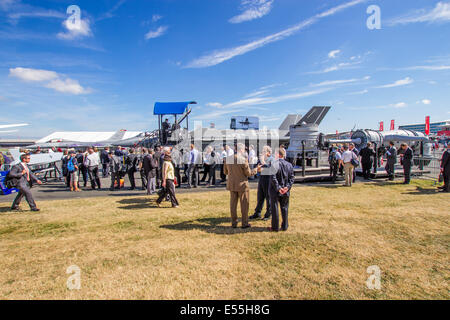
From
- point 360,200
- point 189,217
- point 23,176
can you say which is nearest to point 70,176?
point 23,176

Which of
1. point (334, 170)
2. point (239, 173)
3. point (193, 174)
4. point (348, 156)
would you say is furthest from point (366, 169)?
point (239, 173)

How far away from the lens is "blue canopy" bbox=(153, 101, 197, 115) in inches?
573

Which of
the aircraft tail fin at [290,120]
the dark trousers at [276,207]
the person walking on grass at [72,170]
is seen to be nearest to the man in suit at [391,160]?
the dark trousers at [276,207]

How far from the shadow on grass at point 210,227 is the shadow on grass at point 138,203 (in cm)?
207

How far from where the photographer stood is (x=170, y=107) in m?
14.8

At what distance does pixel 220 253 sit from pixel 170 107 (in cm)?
1264

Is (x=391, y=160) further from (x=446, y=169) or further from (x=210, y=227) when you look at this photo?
(x=210, y=227)

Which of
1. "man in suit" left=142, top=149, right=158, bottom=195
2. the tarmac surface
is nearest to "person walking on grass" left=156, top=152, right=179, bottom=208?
"man in suit" left=142, top=149, right=158, bottom=195

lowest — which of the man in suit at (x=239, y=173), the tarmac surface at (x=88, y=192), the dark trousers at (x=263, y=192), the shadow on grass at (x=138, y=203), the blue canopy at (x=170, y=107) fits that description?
the shadow on grass at (x=138, y=203)

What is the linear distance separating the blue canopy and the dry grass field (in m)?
9.08

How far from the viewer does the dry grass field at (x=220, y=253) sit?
2.97 metres

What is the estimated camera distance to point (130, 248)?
4.20 metres

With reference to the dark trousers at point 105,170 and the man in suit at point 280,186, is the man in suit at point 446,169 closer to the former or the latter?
the man in suit at point 280,186

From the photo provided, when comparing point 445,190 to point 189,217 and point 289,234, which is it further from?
point 189,217
